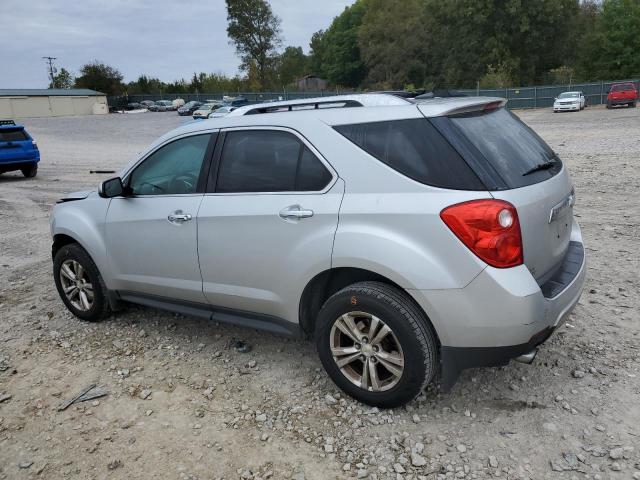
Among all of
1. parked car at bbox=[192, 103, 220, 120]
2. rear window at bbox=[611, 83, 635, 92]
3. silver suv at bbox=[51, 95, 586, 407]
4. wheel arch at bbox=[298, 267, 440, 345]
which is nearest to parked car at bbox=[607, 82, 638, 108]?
rear window at bbox=[611, 83, 635, 92]

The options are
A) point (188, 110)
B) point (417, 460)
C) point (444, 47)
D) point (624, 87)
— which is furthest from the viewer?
point (444, 47)

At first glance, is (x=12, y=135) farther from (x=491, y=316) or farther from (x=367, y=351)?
(x=491, y=316)

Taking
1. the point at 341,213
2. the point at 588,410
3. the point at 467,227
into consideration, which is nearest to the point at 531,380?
the point at 588,410

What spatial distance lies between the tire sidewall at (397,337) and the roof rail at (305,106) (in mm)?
1173

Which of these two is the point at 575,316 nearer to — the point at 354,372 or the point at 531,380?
the point at 531,380

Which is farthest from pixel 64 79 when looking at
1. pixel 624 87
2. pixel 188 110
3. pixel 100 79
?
pixel 624 87

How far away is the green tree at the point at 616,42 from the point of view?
49.5 metres

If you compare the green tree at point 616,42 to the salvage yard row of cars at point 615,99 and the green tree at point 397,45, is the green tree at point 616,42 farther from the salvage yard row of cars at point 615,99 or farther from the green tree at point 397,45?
the green tree at point 397,45

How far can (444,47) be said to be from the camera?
64750mm

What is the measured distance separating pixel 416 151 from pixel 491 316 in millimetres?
957

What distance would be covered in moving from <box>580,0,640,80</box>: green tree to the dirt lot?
54.2 metres

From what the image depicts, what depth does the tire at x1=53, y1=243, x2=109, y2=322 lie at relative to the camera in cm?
457

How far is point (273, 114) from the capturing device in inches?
142

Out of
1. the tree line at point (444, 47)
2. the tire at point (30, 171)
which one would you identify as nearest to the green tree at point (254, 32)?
the tree line at point (444, 47)
